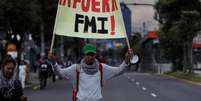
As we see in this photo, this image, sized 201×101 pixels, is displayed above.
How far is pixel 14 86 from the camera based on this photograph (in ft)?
27.6

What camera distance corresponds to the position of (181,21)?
44.9 m

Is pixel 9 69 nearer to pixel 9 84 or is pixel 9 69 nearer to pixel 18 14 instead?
pixel 9 84

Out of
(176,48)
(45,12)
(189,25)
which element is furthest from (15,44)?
(176,48)

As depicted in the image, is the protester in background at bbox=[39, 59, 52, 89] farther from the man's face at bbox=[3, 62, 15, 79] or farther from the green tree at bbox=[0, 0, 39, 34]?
the man's face at bbox=[3, 62, 15, 79]

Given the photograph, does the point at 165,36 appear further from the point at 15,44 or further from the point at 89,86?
the point at 89,86

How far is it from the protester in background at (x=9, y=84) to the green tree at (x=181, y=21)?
1452 inches

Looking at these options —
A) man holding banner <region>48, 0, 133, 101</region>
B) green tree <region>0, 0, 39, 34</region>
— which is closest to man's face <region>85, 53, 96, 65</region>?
man holding banner <region>48, 0, 133, 101</region>

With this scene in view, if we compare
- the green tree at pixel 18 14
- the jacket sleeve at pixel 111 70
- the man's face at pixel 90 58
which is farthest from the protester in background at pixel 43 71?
the man's face at pixel 90 58

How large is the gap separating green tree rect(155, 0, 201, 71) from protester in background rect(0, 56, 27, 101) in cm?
3687

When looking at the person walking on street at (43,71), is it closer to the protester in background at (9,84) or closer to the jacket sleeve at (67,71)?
the jacket sleeve at (67,71)

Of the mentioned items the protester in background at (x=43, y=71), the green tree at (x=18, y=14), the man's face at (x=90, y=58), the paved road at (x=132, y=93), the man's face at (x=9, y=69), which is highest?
the green tree at (x=18, y=14)

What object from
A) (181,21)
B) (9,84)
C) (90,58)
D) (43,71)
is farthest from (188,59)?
(9,84)

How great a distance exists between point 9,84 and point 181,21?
37223mm

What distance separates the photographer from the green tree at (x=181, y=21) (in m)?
44.9
